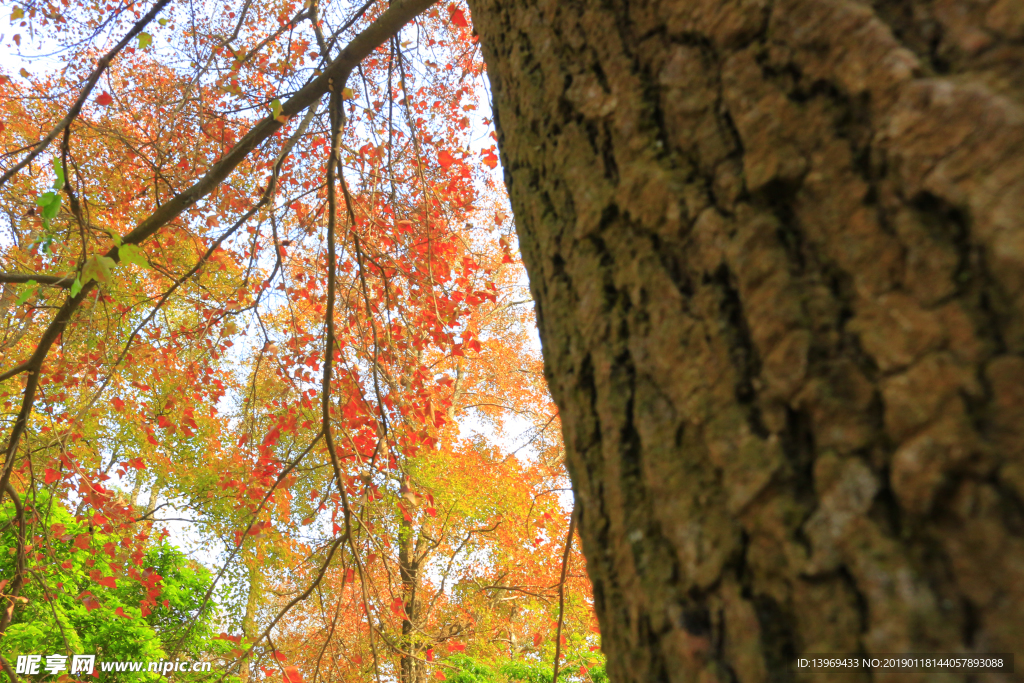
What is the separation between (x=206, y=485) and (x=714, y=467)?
10.3m

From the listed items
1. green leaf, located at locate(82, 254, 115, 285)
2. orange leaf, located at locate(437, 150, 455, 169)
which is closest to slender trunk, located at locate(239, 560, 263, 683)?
orange leaf, located at locate(437, 150, 455, 169)

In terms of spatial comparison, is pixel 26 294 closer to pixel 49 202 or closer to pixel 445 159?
pixel 49 202

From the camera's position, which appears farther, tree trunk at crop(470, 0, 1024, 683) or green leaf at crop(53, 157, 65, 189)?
green leaf at crop(53, 157, 65, 189)

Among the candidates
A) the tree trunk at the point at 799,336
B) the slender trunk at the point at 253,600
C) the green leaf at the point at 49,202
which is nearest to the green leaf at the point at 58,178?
the green leaf at the point at 49,202

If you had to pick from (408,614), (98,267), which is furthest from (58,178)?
(408,614)

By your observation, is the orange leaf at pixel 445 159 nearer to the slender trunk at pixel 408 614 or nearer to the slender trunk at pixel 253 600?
the slender trunk at pixel 408 614

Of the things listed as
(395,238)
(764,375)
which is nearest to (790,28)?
(764,375)

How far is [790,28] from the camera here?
570 mm

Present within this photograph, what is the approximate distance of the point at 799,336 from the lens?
0.48m

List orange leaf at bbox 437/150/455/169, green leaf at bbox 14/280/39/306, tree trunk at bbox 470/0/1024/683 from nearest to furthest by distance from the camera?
tree trunk at bbox 470/0/1024/683 < green leaf at bbox 14/280/39/306 < orange leaf at bbox 437/150/455/169

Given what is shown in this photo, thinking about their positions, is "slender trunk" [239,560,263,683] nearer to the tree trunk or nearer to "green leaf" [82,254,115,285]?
"green leaf" [82,254,115,285]

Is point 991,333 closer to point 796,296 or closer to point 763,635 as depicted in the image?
point 796,296

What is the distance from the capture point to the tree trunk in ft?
1.29

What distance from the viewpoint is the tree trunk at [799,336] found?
15.5 inches
